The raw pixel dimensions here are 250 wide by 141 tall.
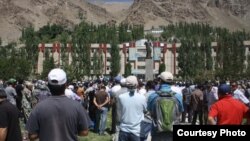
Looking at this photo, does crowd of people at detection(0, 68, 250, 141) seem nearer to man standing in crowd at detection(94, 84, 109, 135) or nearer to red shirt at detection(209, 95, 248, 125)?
red shirt at detection(209, 95, 248, 125)

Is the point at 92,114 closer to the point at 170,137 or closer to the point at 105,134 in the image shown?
the point at 105,134

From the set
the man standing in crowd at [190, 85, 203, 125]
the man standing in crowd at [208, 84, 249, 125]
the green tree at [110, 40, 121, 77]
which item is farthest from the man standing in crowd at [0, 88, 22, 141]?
the green tree at [110, 40, 121, 77]

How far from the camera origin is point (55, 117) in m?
6.15

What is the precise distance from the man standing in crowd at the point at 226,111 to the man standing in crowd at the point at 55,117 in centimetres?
263

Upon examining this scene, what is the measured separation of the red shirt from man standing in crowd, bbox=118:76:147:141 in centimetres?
126

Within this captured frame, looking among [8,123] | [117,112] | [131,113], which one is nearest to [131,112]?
[131,113]

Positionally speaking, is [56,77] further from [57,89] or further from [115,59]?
[115,59]

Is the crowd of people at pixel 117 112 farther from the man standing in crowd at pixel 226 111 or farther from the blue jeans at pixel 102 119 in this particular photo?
the blue jeans at pixel 102 119

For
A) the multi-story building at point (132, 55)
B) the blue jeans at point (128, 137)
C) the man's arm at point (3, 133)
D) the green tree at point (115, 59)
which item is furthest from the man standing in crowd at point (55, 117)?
the multi-story building at point (132, 55)

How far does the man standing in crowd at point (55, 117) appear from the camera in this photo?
615cm

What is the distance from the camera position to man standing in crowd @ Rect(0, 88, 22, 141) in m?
7.44

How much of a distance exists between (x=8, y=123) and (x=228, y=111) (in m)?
3.03

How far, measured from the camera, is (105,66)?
124 metres

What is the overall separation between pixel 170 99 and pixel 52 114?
2860 mm
